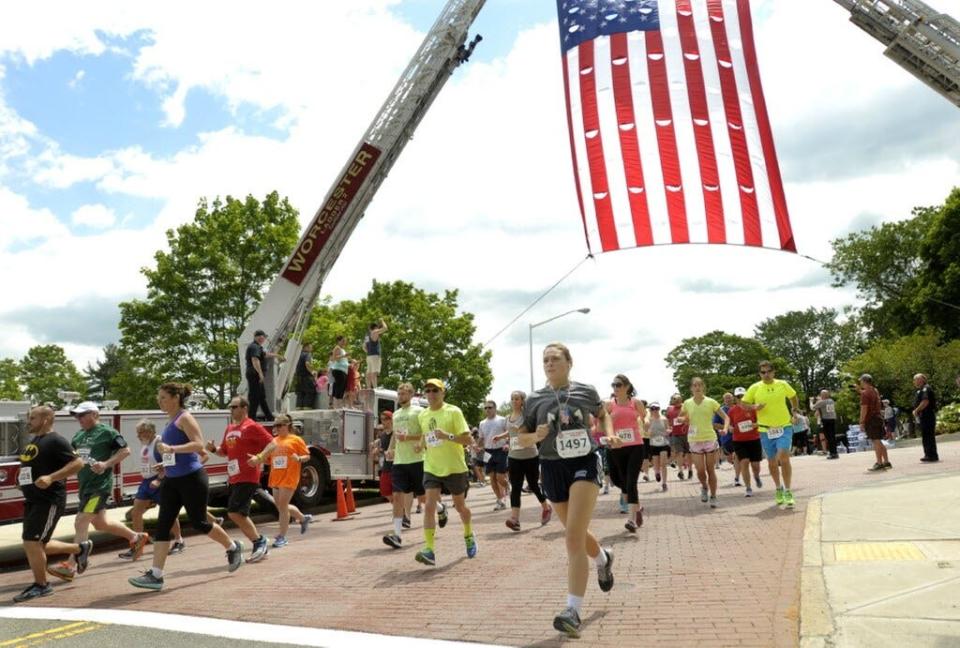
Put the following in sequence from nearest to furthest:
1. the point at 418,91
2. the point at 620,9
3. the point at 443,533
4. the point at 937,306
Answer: the point at 443,533, the point at 620,9, the point at 418,91, the point at 937,306

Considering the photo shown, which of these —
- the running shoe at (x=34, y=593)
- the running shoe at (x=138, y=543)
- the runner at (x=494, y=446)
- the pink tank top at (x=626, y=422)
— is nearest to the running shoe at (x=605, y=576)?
the pink tank top at (x=626, y=422)

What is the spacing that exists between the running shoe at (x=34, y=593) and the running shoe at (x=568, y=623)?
210 inches

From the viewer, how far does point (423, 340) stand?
44.3 m

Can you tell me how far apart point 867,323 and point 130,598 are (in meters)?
58.1

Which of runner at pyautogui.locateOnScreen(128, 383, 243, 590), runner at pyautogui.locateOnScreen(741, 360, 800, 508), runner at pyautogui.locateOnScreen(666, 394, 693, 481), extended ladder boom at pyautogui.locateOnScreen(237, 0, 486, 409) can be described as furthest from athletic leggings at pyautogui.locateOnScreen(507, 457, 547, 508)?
runner at pyautogui.locateOnScreen(666, 394, 693, 481)

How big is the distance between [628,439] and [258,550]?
4.46 meters

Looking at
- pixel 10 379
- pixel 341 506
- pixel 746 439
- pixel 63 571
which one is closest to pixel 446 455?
pixel 63 571

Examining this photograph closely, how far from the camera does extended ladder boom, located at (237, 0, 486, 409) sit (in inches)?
640

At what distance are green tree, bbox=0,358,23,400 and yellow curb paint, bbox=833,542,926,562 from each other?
74899mm

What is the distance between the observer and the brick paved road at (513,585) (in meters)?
5.38

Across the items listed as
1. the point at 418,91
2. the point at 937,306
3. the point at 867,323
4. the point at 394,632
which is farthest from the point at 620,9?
the point at 867,323

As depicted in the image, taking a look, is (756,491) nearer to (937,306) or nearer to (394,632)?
(394,632)

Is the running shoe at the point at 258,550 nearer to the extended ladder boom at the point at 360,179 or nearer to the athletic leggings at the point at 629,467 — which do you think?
the athletic leggings at the point at 629,467

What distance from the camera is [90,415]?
9.26m
